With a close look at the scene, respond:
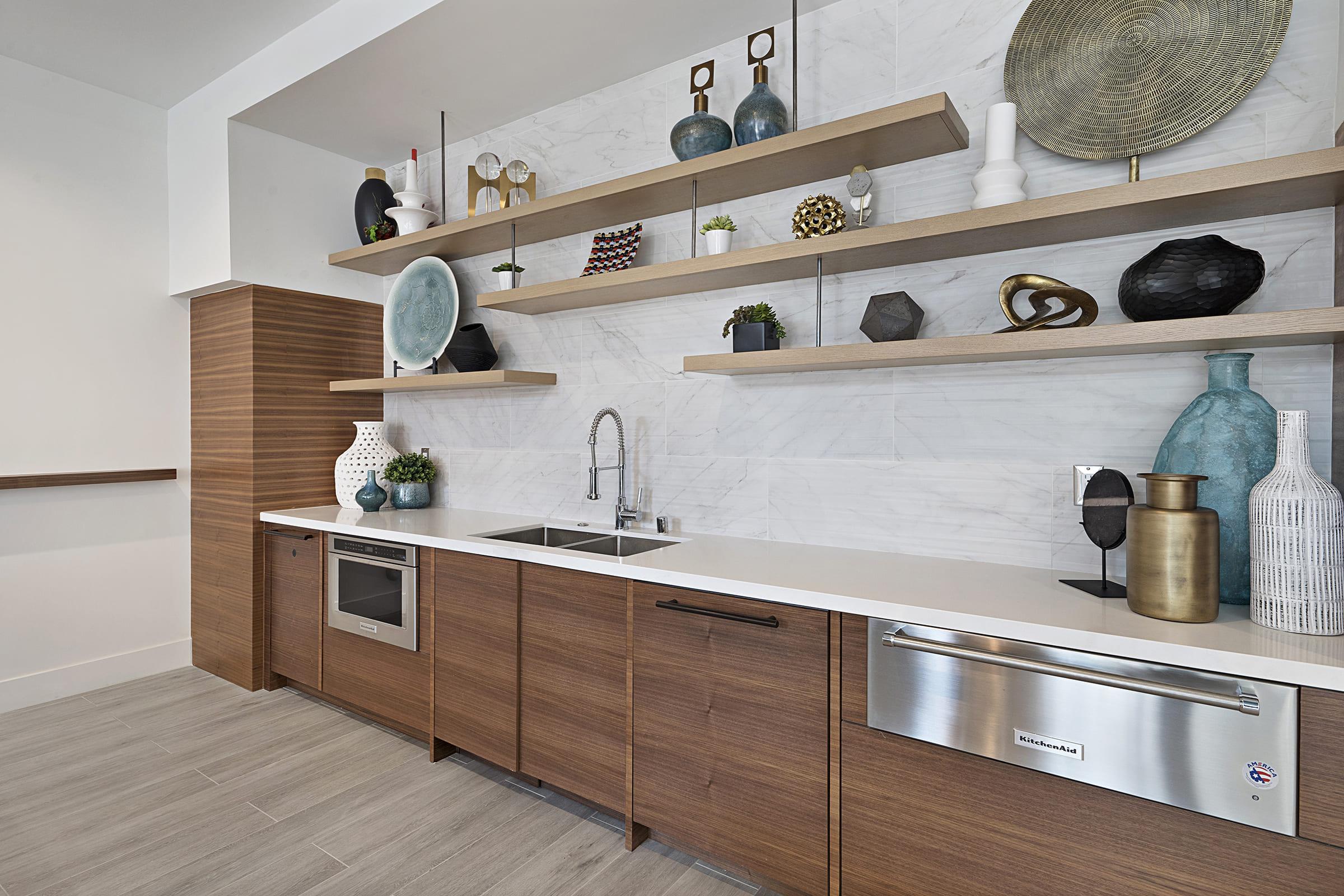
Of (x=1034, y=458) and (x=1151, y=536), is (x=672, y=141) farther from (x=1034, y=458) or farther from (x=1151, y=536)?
(x=1151, y=536)

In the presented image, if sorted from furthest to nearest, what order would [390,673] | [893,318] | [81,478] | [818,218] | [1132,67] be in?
[81,478] < [390,673] < [818,218] < [893,318] < [1132,67]

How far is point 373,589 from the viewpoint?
2.61m

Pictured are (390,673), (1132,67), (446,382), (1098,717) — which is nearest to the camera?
(1098,717)

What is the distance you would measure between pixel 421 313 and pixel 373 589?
1.35 meters

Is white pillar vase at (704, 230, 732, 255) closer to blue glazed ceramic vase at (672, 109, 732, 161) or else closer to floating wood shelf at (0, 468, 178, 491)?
blue glazed ceramic vase at (672, 109, 732, 161)

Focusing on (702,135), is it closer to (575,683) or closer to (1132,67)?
(1132,67)

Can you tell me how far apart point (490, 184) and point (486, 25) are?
0.69m

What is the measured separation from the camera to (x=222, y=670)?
3.29m

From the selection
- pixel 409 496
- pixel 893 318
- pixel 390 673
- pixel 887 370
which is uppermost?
pixel 893 318

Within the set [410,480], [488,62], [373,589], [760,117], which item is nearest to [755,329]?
[760,117]

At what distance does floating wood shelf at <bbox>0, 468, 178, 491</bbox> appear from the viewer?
2.86 metres

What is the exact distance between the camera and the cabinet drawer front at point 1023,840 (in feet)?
3.69

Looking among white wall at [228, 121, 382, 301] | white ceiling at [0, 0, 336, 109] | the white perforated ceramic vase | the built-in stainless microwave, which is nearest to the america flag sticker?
the built-in stainless microwave

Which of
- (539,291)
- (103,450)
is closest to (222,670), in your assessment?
(103,450)
